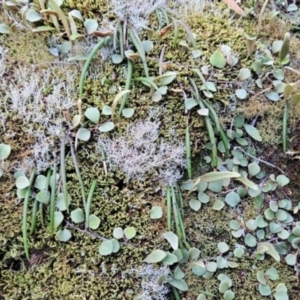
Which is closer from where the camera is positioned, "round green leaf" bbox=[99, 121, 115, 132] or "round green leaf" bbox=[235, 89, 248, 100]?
"round green leaf" bbox=[99, 121, 115, 132]

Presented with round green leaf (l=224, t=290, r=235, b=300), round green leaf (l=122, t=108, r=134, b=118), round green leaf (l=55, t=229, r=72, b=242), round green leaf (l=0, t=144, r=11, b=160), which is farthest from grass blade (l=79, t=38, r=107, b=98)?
round green leaf (l=224, t=290, r=235, b=300)

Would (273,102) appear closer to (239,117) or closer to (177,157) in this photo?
(239,117)

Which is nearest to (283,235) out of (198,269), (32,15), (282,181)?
(282,181)

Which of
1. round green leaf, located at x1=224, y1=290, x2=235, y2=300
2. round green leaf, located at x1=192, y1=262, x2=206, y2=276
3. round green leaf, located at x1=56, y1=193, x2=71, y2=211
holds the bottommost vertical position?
round green leaf, located at x1=224, y1=290, x2=235, y2=300

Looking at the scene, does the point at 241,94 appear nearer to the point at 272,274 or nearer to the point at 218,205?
the point at 218,205

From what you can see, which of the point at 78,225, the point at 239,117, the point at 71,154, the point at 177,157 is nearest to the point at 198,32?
the point at 239,117

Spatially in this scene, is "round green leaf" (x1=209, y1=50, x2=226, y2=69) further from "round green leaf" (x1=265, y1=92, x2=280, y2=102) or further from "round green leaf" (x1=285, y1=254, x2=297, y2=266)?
"round green leaf" (x1=285, y1=254, x2=297, y2=266)

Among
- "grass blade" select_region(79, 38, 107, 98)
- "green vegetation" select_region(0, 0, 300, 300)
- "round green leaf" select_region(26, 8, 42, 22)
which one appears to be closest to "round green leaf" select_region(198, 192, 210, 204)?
"green vegetation" select_region(0, 0, 300, 300)

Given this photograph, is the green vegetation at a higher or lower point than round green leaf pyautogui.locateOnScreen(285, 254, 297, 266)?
higher
